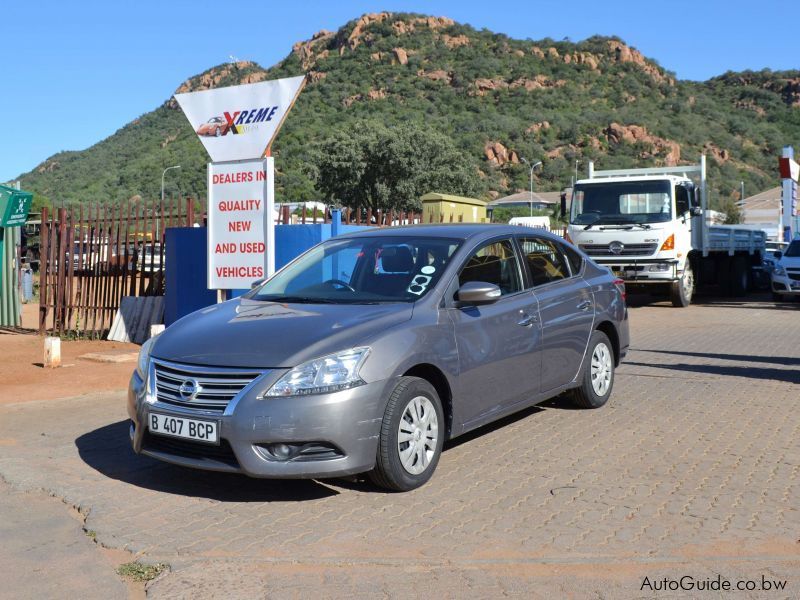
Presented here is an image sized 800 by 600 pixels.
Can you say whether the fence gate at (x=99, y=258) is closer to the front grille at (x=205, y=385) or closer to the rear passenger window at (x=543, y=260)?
the rear passenger window at (x=543, y=260)

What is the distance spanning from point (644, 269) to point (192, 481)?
555 inches

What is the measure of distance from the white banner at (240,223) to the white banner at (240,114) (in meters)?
0.18

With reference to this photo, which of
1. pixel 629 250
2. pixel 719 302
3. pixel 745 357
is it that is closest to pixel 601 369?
pixel 745 357

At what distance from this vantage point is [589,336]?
24.2 feet

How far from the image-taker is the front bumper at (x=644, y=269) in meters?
Result: 17.9

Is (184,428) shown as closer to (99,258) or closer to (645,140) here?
(99,258)

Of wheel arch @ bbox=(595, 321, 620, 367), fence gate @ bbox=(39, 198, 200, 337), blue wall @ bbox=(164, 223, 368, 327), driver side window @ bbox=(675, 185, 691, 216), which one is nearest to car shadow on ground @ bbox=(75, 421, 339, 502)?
wheel arch @ bbox=(595, 321, 620, 367)

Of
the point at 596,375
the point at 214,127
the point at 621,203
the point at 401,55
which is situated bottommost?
the point at 596,375

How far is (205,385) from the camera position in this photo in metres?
4.93

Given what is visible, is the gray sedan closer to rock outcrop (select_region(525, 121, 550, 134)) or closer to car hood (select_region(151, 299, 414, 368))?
car hood (select_region(151, 299, 414, 368))

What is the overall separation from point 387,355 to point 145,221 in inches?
351

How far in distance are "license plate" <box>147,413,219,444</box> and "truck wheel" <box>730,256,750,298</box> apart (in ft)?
66.5

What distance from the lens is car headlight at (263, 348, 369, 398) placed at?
476 centimetres

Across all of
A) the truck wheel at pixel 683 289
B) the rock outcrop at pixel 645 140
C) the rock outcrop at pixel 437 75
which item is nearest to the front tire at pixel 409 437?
the truck wheel at pixel 683 289
